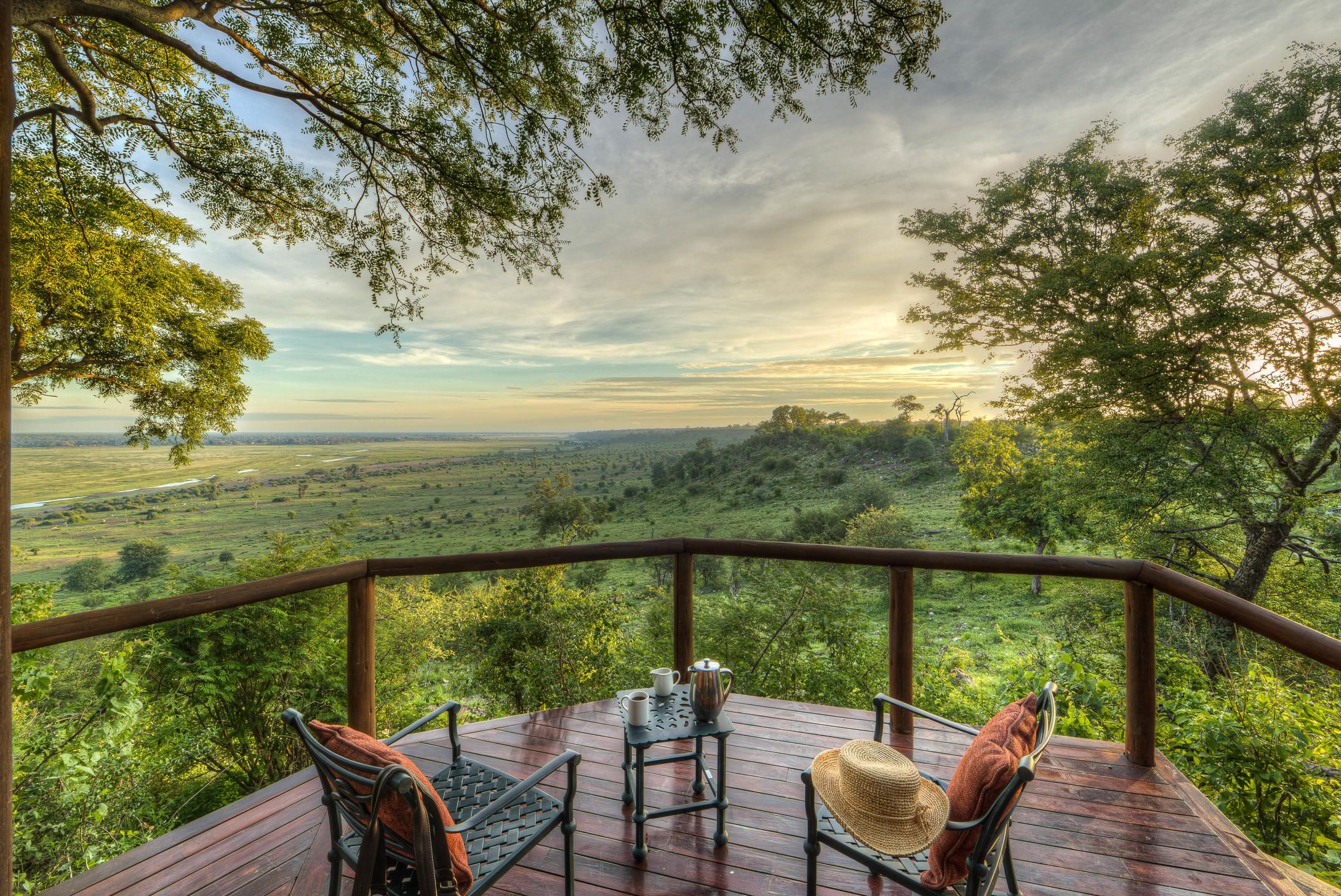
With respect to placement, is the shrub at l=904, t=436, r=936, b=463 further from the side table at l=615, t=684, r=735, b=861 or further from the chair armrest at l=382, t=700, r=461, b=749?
the chair armrest at l=382, t=700, r=461, b=749

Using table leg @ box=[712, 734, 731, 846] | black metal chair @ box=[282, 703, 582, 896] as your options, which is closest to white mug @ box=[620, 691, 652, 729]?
table leg @ box=[712, 734, 731, 846]

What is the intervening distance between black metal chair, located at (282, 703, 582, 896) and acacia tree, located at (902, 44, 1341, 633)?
11.3 meters

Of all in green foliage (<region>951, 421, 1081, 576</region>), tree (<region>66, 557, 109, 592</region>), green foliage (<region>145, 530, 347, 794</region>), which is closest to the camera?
green foliage (<region>145, 530, 347, 794</region>)

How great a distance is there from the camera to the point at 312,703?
204 inches

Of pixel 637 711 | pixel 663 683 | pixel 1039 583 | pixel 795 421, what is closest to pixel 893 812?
pixel 637 711

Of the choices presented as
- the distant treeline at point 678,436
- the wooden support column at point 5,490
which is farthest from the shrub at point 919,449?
the wooden support column at point 5,490

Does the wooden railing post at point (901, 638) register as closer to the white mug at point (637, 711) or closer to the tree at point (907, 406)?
the white mug at point (637, 711)

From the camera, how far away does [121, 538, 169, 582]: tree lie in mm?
11875

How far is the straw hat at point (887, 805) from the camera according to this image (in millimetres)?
1437

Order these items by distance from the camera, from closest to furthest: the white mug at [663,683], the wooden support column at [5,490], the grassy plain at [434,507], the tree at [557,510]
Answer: the wooden support column at [5,490] → the white mug at [663,683] → the grassy plain at [434,507] → the tree at [557,510]

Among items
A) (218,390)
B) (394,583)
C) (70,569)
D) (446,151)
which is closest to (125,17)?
(446,151)

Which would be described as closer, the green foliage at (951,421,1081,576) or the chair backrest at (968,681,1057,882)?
the chair backrest at (968,681,1057,882)

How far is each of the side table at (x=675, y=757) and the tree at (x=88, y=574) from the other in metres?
16.3

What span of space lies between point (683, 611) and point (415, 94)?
15.2 feet
